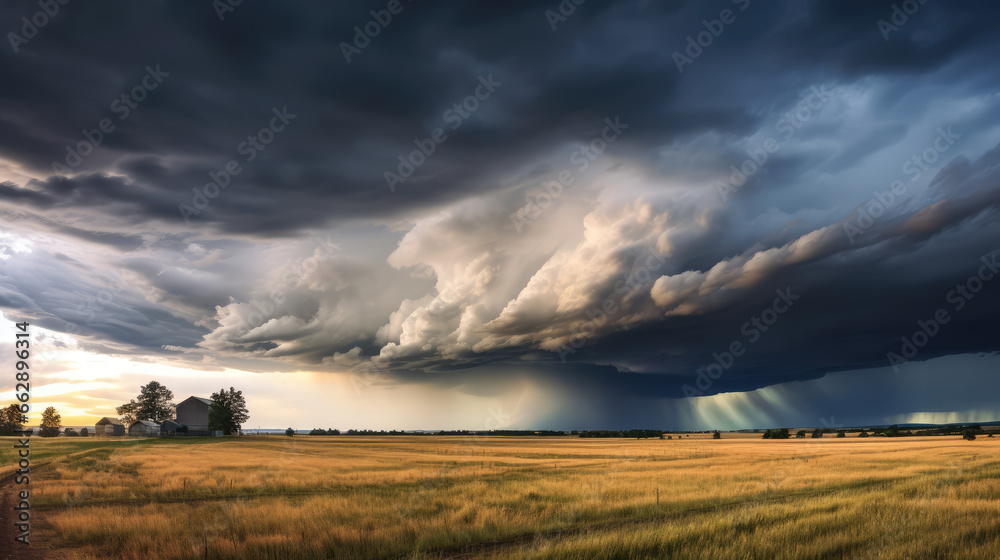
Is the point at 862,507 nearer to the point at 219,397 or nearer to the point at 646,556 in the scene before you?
the point at 646,556

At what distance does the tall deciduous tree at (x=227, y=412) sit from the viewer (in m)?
132

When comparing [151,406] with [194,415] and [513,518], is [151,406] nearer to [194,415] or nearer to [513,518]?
[194,415]

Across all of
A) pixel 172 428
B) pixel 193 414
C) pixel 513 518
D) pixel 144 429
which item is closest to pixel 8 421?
pixel 144 429

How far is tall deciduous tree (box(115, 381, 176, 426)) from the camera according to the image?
140250mm

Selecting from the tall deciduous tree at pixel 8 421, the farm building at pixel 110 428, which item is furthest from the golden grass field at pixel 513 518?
the farm building at pixel 110 428

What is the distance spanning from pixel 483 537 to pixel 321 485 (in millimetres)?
18018

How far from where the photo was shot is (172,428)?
126438 millimetres

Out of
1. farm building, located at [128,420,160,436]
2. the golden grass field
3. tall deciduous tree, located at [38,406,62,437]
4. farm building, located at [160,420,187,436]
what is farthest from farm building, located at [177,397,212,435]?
the golden grass field

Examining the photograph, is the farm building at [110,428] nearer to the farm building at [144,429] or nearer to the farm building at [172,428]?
the farm building at [144,429]

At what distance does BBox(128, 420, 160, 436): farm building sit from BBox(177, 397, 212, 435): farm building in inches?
203

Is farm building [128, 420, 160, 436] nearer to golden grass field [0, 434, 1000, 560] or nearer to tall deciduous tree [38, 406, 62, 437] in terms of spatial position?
tall deciduous tree [38, 406, 62, 437]

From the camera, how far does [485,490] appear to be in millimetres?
27828

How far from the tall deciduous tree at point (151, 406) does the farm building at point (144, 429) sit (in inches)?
540

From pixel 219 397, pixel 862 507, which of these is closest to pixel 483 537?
pixel 862 507
